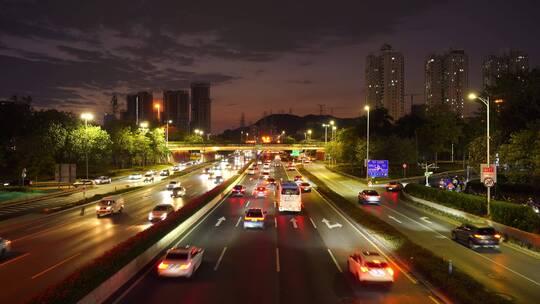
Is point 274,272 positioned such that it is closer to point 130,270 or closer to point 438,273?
point 130,270

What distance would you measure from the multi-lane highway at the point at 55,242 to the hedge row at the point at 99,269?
2.33 meters

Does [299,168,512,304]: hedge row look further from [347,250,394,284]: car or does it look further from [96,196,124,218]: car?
[96,196,124,218]: car

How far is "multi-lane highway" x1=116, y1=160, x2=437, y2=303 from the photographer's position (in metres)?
18.5

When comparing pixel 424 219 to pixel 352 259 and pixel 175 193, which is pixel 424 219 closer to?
pixel 352 259

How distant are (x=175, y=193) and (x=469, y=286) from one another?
4479 cm

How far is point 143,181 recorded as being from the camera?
83.8 meters

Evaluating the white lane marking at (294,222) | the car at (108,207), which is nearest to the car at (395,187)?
the white lane marking at (294,222)

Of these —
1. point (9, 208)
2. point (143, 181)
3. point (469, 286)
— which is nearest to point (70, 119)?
point (143, 181)

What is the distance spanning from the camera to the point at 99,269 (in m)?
19.0

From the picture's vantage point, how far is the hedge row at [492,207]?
31.7 meters

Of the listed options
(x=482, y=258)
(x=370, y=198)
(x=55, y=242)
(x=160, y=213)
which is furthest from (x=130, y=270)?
(x=370, y=198)

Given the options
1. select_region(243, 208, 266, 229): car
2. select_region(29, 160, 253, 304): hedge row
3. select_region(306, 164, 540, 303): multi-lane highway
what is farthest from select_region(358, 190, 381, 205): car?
select_region(29, 160, 253, 304): hedge row

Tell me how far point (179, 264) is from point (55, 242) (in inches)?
527

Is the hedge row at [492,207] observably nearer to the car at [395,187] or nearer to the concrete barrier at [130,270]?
the car at [395,187]
